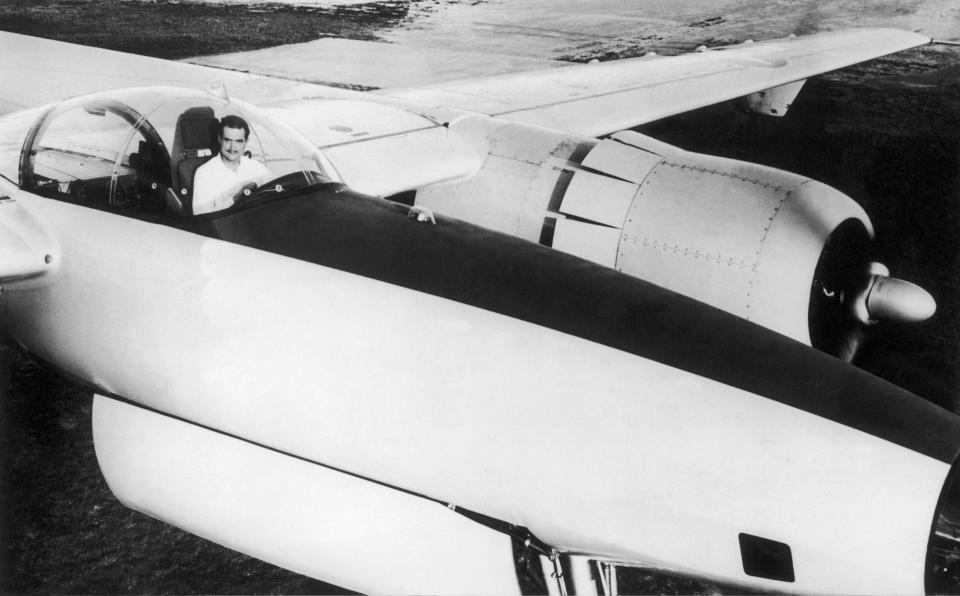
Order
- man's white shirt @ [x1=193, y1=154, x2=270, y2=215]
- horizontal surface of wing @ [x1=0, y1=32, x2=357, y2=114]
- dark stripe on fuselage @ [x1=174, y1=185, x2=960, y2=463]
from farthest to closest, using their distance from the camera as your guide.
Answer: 1. horizontal surface of wing @ [x1=0, y1=32, x2=357, y2=114]
2. man's white shirt @ [x1=193, y1=154, x2=270, y2=215]
3. dark stripe on fuselage @ [x1=174, y1=185, x2=960, y2=463]

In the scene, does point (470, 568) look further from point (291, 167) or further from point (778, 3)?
point (778, 3)

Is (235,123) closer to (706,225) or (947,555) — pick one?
(706,225)

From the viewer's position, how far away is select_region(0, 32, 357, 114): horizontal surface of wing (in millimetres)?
6883

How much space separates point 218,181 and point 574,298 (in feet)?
5.38

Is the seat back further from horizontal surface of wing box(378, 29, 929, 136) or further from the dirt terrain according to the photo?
horizontal surface of wing box(378, 29, 929, 136)

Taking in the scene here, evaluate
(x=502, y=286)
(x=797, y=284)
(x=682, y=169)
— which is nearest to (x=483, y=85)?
(x=682, y=169)

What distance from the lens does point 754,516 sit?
2279 millimetres

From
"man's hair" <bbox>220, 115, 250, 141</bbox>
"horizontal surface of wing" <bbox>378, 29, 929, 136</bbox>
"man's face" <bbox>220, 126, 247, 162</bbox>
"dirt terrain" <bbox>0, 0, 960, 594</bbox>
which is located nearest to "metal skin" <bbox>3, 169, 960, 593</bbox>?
"man's face" <bbox>220, 126, 247, 162</bbox>

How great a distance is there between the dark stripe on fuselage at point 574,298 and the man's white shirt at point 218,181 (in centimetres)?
8

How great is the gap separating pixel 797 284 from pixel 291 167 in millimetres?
2714

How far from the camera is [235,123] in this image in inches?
131

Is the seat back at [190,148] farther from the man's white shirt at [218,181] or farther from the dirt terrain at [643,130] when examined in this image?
the dirt terrain at [643,130]

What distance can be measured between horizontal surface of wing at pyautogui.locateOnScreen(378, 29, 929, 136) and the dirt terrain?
1526 millimetres

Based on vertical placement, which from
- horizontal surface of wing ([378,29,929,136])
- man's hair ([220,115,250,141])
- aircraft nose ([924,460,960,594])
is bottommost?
aircraft nose ([924,460,960,594])
